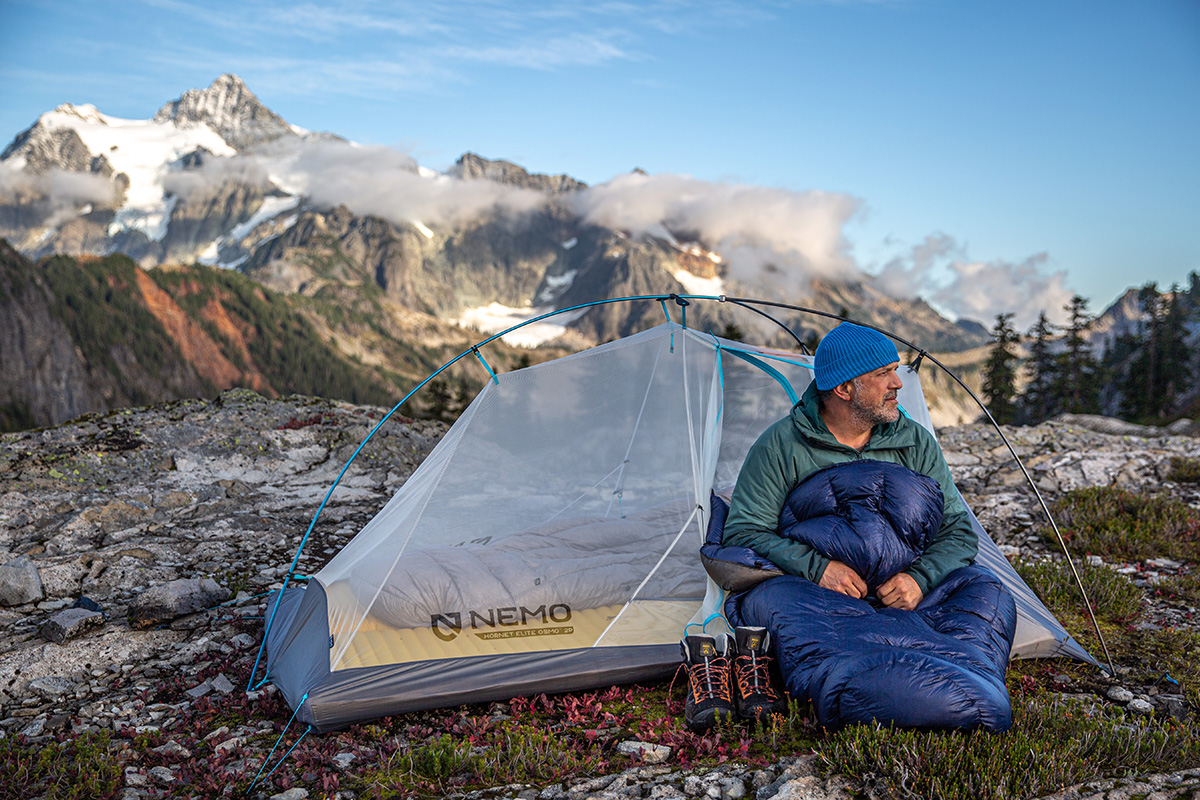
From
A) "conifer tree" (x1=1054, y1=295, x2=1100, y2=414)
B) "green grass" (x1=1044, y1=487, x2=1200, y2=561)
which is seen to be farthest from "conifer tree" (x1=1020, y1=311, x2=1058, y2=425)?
"green grass" (x1=1044, y1=487, x2=1200, y2=561)

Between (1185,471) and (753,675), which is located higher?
(1185,471)

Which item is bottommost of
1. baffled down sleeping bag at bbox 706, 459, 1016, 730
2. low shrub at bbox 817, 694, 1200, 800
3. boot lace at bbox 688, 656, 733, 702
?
boot lace at bbox 688, 656, 733, 702

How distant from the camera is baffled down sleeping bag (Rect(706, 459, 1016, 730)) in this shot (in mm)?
3738

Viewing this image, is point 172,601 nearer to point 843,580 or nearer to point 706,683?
point 706,683

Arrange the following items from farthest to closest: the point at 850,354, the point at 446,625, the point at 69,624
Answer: the point at 69,624
the point at 446,625
the point at 850,354

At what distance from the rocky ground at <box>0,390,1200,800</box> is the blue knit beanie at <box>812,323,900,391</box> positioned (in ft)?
8.13

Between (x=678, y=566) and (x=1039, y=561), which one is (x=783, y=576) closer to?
(x=678, y=566)

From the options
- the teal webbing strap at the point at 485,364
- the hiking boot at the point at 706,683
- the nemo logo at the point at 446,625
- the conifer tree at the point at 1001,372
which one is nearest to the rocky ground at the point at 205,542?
the hiking boot at the point at 706,683

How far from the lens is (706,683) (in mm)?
4527

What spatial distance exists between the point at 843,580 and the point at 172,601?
6.08 m

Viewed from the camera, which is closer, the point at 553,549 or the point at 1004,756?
the point at 1004,756

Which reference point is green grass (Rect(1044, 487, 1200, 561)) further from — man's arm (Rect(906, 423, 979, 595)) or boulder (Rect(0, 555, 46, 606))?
boulder (Rect(0, 555, 46, 606))

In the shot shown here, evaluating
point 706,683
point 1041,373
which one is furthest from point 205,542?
point 1041,373

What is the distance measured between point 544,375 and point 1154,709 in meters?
5.31
